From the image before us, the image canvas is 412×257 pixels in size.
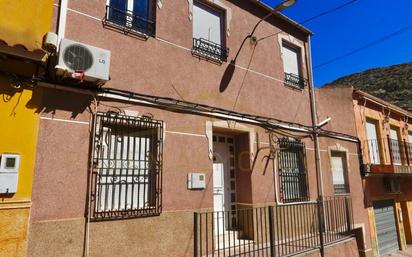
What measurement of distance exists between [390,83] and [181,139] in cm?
2412

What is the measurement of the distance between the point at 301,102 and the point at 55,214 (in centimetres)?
755

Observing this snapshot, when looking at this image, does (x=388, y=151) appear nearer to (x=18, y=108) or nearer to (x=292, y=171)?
(x=292, y=171)

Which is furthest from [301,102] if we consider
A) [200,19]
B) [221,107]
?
[200,19]

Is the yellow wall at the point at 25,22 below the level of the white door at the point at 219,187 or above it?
above

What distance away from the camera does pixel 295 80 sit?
9.61 metres

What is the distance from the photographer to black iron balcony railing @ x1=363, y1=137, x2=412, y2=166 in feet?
40.4

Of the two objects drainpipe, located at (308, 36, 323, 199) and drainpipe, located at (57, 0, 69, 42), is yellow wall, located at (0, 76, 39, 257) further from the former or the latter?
drainpipe, located at (308, 36, 323, 199)

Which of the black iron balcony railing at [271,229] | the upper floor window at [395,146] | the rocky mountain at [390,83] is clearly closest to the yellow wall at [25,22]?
the black iron balcony railing at [271,229]

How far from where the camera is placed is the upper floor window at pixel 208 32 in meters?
7.21

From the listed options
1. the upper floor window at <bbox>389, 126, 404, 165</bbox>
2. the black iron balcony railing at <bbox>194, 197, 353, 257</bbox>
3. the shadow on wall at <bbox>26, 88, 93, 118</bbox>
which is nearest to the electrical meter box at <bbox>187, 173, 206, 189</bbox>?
the black iron balcony railing at <bbox>194, 197, 353, 257</bbox>

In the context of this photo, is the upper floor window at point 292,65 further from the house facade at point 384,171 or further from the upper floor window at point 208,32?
the house facade at point 384,171

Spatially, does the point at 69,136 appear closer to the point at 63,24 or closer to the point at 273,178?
the point at 63,24

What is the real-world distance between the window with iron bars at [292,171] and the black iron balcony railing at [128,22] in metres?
4.54

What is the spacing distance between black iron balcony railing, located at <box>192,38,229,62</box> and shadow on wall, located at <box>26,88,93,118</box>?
2876mm
